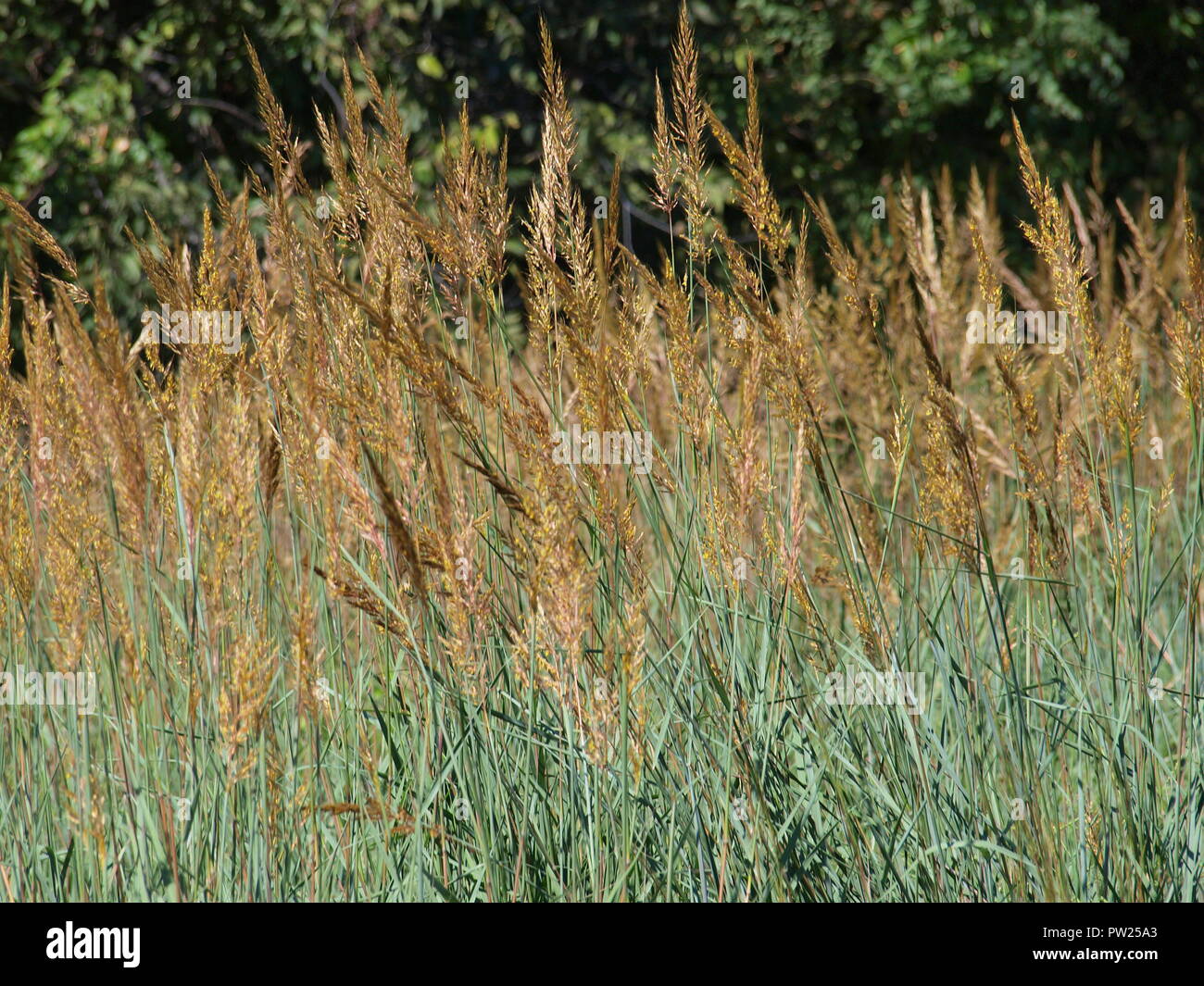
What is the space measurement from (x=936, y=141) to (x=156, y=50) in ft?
13.7

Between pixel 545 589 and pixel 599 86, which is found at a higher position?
pixel 599 86

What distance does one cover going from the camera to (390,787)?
1.57m

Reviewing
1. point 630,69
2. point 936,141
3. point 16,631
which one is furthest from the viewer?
point 936,141

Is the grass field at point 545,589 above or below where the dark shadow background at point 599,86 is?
below

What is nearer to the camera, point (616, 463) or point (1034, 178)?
point (616, 463)

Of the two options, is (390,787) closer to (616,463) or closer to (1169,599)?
(616,463)

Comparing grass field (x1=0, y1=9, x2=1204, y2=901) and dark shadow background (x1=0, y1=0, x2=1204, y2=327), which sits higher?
dark shadow background (x1=0, y1=0, x2=1204, y2=327)

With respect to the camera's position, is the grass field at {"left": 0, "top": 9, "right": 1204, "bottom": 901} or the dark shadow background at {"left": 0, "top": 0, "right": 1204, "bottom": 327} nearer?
the grass field at {"left": 0, "top": 9, "right": 1204, "bottom": 901}

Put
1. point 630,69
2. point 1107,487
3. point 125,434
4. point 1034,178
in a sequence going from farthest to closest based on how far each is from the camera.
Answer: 1. point 630,69
2. point 1107,487
3. point 1034,178
4. point 125,434

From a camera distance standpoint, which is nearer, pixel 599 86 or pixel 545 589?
pixel 545 589

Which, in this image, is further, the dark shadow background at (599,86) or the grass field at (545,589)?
the dark shadow background at (599,86)

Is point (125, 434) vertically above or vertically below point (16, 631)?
above

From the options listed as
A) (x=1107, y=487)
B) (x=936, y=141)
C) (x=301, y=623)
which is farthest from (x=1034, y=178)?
(x=936, y=141)
